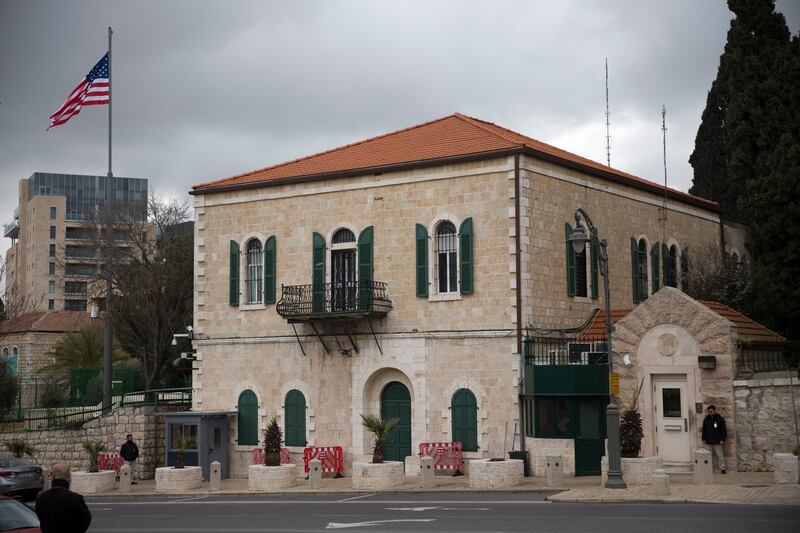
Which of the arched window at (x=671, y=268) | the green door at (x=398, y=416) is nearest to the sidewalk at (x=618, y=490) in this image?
the green door at (x=398, y=416)

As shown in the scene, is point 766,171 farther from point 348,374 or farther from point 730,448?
point 348,374

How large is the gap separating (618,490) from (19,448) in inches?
836

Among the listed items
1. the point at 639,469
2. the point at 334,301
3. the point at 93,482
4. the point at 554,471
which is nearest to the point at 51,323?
the point at 93,482

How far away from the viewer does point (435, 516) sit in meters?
20.6

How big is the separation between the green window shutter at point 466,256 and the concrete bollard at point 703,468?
338 inches

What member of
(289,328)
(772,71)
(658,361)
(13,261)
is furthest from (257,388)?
(13,261)

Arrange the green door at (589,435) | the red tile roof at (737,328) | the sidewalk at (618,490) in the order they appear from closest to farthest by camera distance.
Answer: the sidewalk at (618,490) < the red tile roof at (737,328) < the green door at (589,435)

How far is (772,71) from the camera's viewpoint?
121 ft

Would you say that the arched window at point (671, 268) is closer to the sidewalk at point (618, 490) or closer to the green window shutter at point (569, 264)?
the green window shutter at point (569, 264)

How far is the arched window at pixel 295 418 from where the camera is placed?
107 feet

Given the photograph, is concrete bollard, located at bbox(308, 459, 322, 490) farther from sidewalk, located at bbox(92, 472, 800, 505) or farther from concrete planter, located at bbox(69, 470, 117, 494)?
concrete planter, located at bbox(69, 470, 117, 494)

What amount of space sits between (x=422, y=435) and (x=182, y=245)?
81.2ft

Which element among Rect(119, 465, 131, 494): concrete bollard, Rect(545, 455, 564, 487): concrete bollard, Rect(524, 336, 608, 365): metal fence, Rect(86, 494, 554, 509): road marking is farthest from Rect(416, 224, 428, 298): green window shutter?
Rect(119, 465, 131, 494): concrete bollard

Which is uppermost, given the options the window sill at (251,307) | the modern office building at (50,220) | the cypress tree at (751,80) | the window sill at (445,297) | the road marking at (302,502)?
the modern office building at (50,220)
